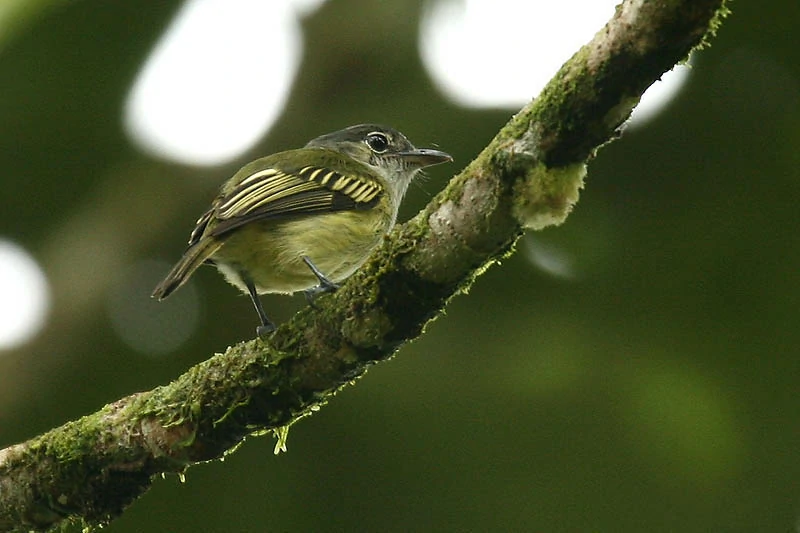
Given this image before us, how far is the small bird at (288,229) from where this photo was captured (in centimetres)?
439

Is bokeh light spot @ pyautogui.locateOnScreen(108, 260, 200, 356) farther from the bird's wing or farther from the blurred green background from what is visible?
the bird's wing

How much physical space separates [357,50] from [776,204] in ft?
8.62

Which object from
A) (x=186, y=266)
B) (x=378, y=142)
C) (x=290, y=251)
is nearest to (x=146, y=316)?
(x=378, y=142)

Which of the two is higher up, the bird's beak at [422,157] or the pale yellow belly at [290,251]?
the bird's beak at [422,157]

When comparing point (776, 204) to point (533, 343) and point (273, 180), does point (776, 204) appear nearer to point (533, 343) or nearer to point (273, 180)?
point (533, 343)

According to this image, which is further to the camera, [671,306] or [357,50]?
[357,50]

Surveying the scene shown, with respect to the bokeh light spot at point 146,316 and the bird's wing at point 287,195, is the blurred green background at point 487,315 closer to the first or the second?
the bokeh light spot at point 146,316

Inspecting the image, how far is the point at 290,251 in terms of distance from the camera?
14.8ft

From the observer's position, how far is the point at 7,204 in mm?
6914

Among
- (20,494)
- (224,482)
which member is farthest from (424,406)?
(20,494)

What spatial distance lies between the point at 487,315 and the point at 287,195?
1.66m

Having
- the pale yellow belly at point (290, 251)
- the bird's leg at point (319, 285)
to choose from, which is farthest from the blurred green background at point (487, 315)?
the bird's leg at point (319, 285)

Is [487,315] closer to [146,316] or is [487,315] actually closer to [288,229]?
[288,229]

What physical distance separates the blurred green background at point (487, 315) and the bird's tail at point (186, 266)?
1378 mm
